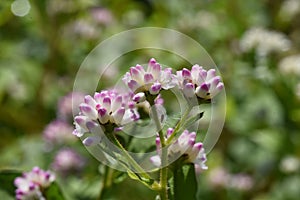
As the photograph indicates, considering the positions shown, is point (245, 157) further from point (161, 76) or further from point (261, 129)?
point (161, 76)

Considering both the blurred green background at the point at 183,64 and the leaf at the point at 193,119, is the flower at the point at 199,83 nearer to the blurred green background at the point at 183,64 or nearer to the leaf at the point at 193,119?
the leaf at the point at 193,119

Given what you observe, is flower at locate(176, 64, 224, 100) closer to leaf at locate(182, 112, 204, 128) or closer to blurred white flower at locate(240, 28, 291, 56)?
leaf at locate(182, 112, 204, 128)

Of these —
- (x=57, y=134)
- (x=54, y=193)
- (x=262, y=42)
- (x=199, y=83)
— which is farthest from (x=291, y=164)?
(x=199, y=83)

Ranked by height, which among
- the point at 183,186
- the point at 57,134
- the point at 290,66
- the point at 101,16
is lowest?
the point at 183,186

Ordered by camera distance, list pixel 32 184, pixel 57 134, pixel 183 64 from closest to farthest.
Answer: pixel 32 184 < pixel 57 134 < pixel 183 64

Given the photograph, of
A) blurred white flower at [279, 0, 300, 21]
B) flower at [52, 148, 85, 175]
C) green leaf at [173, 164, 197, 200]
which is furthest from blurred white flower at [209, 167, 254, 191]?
green leaf at [173, 164, 197, 200]

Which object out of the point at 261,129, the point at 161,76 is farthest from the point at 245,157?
the point at 161,76

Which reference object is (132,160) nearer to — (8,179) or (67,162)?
(8,179)
